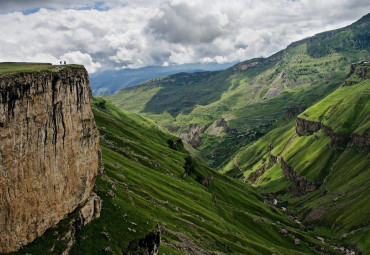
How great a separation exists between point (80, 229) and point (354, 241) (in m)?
180

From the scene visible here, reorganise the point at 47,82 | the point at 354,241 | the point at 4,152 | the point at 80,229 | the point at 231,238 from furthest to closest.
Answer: the point at 354,241
the point at 231,238
the point at 80,229
the point at 47,82
the point at 4,152

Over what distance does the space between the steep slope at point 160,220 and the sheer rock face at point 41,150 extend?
4.91 meters

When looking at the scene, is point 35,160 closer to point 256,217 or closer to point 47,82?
point 47,82

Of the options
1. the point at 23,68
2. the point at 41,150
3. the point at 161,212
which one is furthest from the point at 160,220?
the point at 23,68

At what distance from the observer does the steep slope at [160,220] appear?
70875 mm

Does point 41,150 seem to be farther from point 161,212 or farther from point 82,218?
point 161,212

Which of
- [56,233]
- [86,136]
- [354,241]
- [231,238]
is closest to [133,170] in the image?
[231,238]

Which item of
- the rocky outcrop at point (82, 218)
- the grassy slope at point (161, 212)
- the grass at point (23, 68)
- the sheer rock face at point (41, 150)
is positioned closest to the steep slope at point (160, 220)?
the grassy slope at point (161, 212)

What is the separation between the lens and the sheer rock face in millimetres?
51062

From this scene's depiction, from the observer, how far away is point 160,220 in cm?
10588

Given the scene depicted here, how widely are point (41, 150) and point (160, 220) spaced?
58.7 m

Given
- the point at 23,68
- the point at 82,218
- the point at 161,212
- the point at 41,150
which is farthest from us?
the point at 161,212

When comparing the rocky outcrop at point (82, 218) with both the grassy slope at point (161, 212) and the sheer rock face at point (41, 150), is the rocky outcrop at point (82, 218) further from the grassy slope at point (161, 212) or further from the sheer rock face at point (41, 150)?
the sheer rock face at point (41, 150)

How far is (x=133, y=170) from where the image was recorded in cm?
13850
